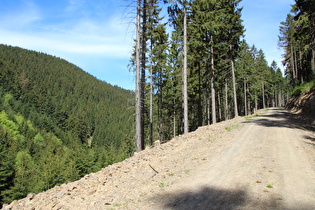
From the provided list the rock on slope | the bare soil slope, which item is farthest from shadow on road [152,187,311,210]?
the rock on slope

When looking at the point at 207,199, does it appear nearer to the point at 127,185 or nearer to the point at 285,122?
the point at 127,185

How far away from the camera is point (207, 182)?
6.39 meters

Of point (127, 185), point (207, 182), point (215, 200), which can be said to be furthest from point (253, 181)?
point (127, 185)

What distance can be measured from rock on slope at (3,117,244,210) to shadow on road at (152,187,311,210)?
0.58 m

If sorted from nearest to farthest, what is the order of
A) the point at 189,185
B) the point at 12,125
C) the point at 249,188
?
the point at 249,188, the point at 189,185, the point at 12,125

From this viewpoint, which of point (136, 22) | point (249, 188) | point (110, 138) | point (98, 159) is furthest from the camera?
point (110, 138)

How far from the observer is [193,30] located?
20906mm

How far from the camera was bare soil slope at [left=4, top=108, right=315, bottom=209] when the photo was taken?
517 cm

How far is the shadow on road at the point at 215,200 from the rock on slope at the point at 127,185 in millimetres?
576

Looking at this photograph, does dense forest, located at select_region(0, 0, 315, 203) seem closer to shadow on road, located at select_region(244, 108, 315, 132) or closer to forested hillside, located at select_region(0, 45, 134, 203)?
forested hillside, located at select_region(0, 45, 134, 203)

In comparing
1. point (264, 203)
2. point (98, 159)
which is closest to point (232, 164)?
point (264, 203)

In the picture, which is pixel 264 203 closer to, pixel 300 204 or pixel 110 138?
pixel 300 204

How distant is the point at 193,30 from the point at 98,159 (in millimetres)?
38867

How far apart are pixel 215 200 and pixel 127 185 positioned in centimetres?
307
